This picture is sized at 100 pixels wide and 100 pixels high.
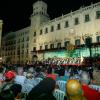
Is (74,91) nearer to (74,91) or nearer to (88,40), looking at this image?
(74,91)

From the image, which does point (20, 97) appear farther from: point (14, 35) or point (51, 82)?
point (14, 35)

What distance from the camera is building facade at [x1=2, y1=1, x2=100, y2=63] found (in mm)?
36750

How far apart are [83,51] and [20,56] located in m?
27.0

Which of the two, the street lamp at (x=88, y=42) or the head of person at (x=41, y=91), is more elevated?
the street lamp at (x=88, y=42)

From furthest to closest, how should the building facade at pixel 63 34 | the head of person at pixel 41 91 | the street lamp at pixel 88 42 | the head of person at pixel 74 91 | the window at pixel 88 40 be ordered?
the building facade at pixel 63 34 < the window at pixel 88 40 < the street lamp at pixel 88 42 < the head of person at pixel 41 91 < the head of person at pixel 74 91

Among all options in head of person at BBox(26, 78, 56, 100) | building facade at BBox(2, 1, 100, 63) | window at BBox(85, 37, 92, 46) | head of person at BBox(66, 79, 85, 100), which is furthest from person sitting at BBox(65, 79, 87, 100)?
window at BBox(85, 37, 92, 46)

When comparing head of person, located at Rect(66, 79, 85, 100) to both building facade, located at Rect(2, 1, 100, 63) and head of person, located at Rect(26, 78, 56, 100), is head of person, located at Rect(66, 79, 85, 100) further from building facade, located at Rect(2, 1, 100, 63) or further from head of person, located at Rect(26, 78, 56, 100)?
building facade, located at Rect(2, 1, 100, 63)

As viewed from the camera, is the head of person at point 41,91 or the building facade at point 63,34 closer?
the head of person at point 41,91

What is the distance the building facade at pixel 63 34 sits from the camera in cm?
3675

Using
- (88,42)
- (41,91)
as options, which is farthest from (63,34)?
(41,91)

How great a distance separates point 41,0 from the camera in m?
53.1

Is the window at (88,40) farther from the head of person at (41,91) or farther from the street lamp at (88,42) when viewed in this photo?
the head of person at (41,91)

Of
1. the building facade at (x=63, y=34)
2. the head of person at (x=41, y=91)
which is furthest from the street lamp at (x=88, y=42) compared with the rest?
the head of person at (x=41, y=91)

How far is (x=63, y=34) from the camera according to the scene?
142 ft
